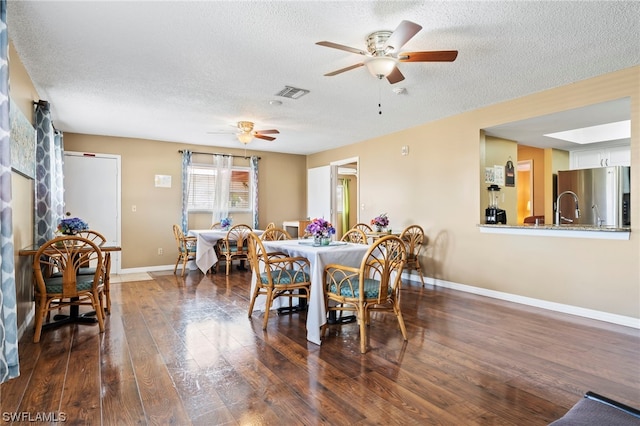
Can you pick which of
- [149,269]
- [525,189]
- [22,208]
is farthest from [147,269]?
[525,189]

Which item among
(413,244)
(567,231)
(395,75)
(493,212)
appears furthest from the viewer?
(413,244)

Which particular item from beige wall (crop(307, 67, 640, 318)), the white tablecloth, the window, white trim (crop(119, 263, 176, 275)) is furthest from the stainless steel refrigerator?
white trim (crop(119, 263, 176, 275))

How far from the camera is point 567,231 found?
3.96 m

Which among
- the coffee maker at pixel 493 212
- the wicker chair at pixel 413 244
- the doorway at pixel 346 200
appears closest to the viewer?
the coffee maker at pixel 493 212

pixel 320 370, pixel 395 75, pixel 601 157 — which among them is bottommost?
pixel 320 370

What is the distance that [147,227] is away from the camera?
22.5 ft

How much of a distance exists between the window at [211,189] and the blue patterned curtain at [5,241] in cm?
498

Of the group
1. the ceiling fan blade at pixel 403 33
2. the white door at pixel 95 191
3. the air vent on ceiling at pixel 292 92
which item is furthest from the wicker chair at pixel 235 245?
the ceiling fan blade at pixel 403 33

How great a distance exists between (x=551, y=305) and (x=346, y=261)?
2574mm

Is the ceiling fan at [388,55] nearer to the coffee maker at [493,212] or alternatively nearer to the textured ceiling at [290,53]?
the textured ceiling at [290,53]

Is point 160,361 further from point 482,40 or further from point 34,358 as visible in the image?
point 482,40

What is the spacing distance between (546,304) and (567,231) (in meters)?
0.89

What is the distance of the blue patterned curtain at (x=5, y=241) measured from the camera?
2.22 m

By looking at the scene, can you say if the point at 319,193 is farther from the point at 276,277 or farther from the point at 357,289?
the point at 357,289
